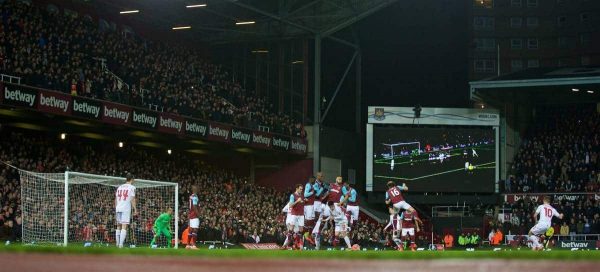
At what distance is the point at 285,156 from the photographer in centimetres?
6038

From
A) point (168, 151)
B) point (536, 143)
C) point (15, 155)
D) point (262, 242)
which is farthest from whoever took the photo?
point (536, 143)

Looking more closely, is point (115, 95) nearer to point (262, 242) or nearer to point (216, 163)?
point (262, 242)

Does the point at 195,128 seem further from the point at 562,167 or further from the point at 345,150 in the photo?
the point at 562,167

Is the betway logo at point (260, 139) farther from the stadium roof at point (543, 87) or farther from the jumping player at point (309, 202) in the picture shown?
the jumping player at point (309, 202)

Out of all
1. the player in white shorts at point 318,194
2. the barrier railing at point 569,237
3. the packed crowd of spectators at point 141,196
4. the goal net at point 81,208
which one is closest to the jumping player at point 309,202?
the player in white shorts at point 318,194

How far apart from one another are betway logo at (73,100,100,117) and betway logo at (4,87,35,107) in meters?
2.70

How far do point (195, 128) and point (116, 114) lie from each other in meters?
6.48

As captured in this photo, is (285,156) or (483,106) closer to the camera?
(285,156)

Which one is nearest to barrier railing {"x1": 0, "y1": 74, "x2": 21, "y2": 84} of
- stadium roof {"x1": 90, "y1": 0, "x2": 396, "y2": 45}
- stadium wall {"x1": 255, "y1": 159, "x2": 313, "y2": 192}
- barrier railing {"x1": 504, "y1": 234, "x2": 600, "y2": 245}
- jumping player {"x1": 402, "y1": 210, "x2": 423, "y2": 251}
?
stadium roof {"x1": 90, "y1": 0, "x2": 396, "y2": 45}

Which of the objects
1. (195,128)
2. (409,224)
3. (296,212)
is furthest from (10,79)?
(409,224)

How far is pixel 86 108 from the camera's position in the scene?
42.1 meters

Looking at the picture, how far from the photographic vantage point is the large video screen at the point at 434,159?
58156 mm

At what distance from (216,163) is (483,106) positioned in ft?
60.4

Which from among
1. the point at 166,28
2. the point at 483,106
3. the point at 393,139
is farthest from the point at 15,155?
the point at 483,106
